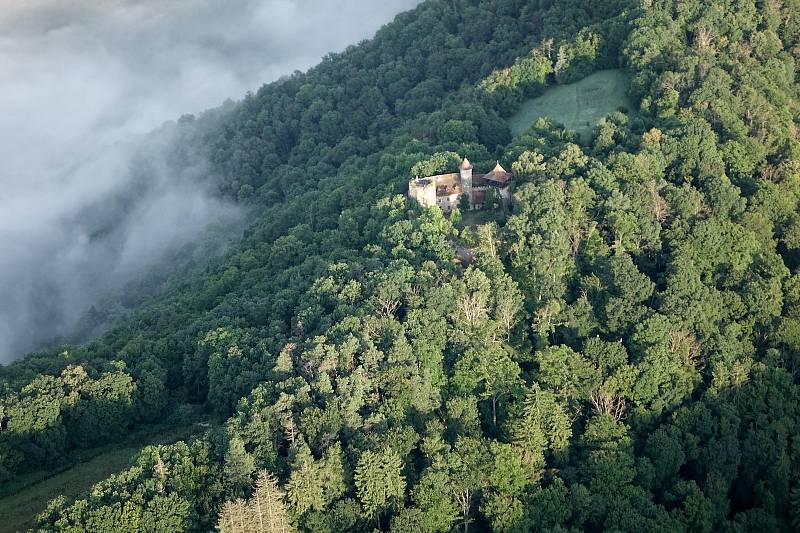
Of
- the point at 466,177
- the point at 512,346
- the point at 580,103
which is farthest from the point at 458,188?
the point at 580,103

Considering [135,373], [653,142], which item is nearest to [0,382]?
[135,373]

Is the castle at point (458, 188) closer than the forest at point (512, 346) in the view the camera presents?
No

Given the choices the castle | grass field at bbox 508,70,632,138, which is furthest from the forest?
the castle

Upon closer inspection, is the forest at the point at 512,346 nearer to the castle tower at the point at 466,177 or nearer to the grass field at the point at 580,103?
the grass field at the point at 580,103

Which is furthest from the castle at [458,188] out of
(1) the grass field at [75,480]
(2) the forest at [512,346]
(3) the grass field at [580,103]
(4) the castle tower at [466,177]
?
(1) the grass field at [75,480]

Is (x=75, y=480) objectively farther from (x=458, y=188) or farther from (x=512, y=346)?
(x=458, y=188)

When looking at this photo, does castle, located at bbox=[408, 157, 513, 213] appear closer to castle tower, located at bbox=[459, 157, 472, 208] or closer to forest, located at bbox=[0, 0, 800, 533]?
castle tower, located at bbox=[459, 157, 472, 208]
